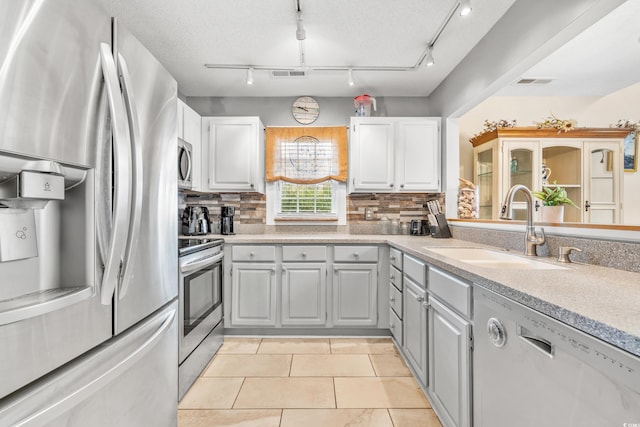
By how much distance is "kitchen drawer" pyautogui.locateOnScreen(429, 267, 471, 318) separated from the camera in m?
1.35

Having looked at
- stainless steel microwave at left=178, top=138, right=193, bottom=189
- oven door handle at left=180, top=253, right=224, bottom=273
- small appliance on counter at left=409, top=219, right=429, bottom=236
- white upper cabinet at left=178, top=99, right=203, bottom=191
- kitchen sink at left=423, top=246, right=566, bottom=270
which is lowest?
oven door handle at left=180, top=253, right=224, bottom=273

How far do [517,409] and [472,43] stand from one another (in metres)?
2.44

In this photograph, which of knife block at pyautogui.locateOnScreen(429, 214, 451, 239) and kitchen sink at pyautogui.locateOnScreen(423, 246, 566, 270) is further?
knife block at pyautogui.locateOnScreen(429, 214, 451, 239)

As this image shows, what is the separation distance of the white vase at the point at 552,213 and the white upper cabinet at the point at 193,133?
2.70m

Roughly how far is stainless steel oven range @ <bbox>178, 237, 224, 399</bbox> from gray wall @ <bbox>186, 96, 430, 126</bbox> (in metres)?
1.55


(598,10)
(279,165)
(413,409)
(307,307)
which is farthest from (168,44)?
(413,409)

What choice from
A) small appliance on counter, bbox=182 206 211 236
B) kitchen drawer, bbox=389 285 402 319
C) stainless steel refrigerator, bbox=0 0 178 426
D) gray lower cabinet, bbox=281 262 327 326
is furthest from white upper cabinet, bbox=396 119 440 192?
stainless steel refrigerator, bbox=0 0 178 426

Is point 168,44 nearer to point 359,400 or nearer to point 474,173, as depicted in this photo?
point 359,400

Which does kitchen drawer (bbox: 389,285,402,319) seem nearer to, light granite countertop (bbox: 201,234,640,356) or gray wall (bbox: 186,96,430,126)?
light granite countertop (bbox: 201,234,640,356)

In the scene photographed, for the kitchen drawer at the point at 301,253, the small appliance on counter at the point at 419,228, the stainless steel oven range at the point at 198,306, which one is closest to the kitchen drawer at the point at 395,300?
the kitchen drawer at the point at 301,253

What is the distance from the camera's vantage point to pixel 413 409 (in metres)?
1.85

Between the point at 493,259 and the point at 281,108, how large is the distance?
8.49 feet

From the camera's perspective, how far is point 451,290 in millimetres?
1503

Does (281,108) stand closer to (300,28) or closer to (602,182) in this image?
(300,28)
